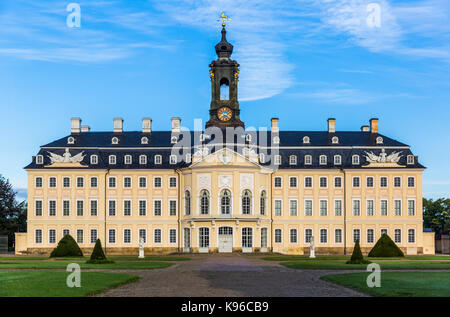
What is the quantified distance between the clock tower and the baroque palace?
107 mm

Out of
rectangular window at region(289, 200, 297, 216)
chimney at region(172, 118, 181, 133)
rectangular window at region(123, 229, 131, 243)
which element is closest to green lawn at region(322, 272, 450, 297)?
rectangular window at region(289, 200, 297, 216)

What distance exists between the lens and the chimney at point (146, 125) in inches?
2862

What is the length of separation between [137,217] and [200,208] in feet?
26.1

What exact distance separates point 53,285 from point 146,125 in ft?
160

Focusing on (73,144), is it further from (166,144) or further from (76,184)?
(166,144)

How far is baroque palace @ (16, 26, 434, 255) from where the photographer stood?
6700 cm

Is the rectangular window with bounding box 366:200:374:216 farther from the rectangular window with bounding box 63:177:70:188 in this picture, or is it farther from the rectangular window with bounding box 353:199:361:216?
the rectangular window with bounding box 63:177:70:188

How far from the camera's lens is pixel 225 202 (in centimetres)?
6334

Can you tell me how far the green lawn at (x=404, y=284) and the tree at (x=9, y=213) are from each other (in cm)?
5245

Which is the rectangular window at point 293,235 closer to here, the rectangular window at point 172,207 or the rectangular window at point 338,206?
the rectangular window at point 338,206

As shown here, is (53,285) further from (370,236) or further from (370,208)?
A: (370,208)
